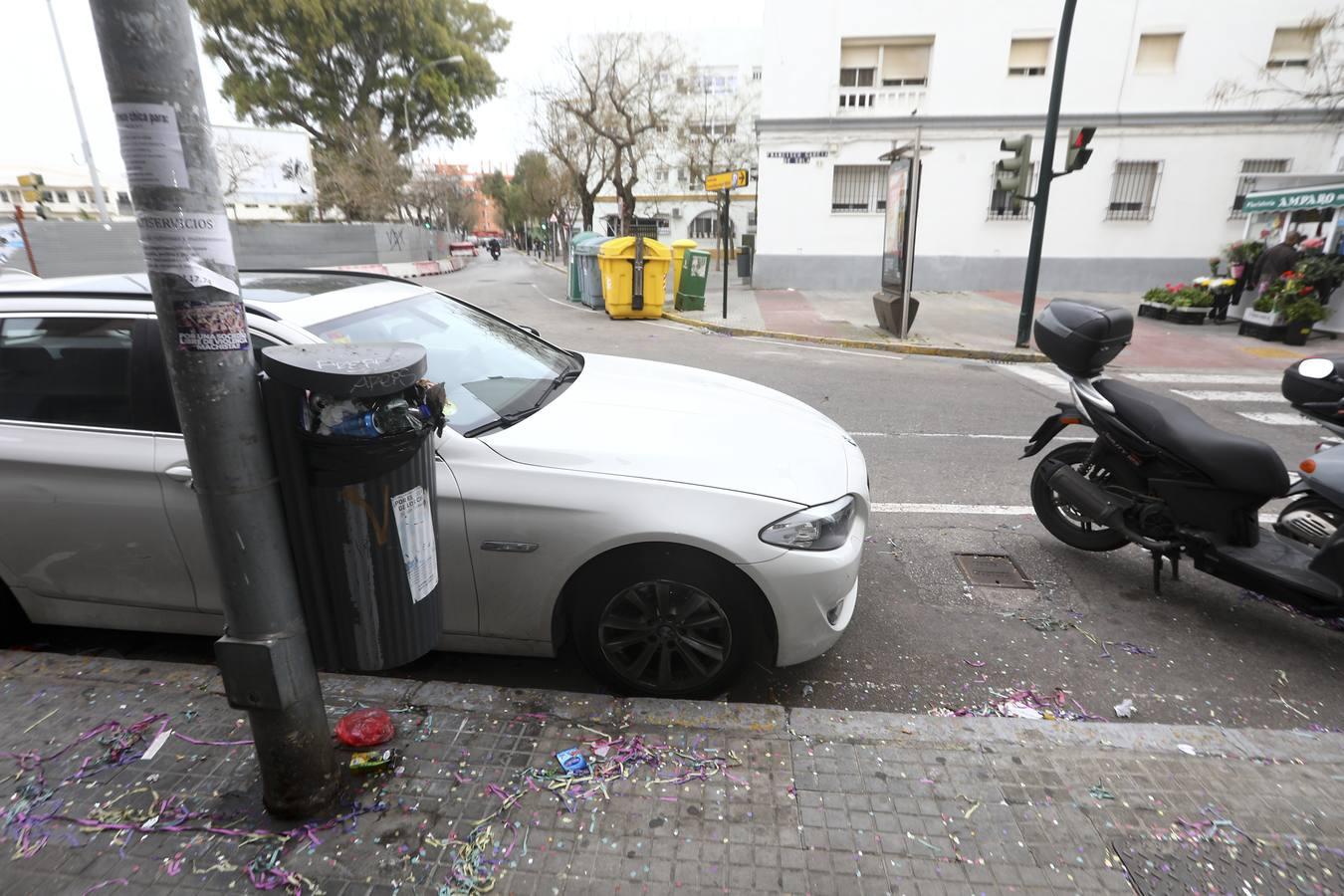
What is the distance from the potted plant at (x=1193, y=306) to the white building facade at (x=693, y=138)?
1972 cm

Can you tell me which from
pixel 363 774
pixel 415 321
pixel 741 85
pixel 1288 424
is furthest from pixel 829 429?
pixel 741 85

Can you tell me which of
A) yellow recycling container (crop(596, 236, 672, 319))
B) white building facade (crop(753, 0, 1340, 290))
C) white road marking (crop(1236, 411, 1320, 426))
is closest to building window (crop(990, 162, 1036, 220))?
white building facade (crop(753, 0, 1340, 290))

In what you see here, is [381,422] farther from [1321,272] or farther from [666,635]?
[1321,272]

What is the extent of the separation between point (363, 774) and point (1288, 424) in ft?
28.8

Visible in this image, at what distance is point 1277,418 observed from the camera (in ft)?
24.6

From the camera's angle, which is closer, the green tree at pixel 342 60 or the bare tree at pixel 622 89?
the bare tree at pixel 622 89

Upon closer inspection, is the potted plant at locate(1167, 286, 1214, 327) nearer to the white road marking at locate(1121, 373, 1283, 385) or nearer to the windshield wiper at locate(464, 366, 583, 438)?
the white road marking at locate(1121, 373, 1283, 385)

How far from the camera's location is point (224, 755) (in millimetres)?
2350

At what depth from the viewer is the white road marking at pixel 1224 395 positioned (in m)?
8.41

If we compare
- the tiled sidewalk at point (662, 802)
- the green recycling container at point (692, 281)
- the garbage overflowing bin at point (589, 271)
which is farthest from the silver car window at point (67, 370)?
the garbage overflowing bin at point (589, 271)

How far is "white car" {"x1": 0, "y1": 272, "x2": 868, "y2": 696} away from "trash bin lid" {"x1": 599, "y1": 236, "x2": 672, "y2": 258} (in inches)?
487

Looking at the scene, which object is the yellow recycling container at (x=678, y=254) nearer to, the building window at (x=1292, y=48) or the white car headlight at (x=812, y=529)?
the white car headlight at (x=812, y=529)

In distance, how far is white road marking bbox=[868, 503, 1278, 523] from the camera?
4867mm

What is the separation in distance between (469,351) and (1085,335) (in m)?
3.23
